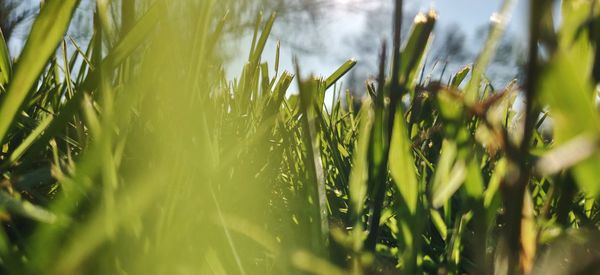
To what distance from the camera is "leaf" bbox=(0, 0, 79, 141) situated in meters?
0.22

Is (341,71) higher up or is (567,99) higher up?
(341,71)

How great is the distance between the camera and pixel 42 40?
0.74 ft

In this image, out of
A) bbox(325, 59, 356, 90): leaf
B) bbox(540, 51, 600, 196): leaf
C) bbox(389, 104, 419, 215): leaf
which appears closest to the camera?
bbox(540, 51, 600, 196): leaf

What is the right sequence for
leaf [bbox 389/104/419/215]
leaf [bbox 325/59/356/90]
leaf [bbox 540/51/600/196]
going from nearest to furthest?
1. leaf [bbox 540/51/600/196]
2. leaf [bbox 389/104/419/215]
3. leaf [bbox 325/59/356/90]

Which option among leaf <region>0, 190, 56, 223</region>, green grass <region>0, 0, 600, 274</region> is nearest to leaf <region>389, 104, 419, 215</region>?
green grass <region>0, 0, 600, 274</region>

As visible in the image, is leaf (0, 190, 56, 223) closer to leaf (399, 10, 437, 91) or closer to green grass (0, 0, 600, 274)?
green grass (0, 0, 600, 274)

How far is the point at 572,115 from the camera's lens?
122mm

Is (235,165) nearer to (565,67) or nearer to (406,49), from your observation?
(406,49)

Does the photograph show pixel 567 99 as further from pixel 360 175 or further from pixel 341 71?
pixel 341 71

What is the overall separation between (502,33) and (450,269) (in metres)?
0.12

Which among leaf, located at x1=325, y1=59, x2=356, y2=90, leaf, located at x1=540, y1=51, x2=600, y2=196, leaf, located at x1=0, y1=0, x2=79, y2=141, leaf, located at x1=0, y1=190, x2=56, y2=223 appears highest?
leaf, located at x1=325, y1=59, x2=356, y2=90

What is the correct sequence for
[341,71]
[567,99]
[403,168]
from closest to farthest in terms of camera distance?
[567,99] → [403,168] → [341,71]

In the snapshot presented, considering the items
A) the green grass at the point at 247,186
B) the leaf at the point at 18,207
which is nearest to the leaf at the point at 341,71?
the green grass at the point at 247,186

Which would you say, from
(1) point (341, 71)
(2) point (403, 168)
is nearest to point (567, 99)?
(2) point (403, 168)
